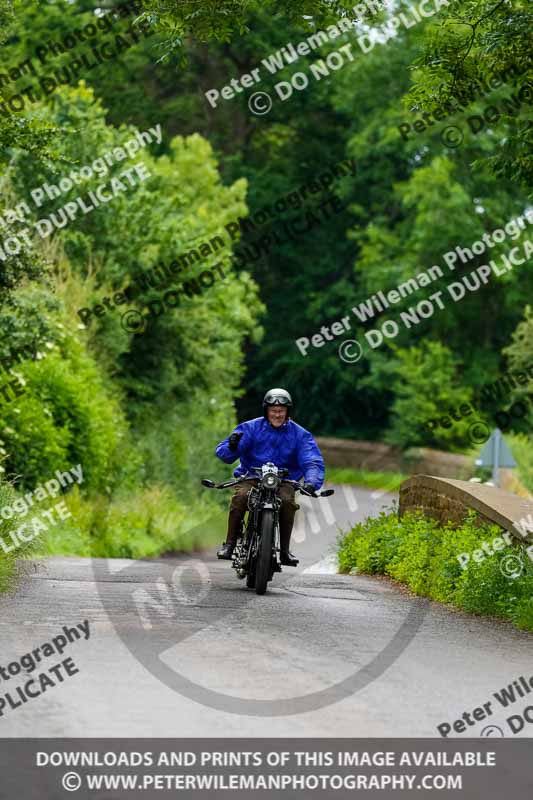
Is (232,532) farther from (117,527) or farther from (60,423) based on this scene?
(117,527)

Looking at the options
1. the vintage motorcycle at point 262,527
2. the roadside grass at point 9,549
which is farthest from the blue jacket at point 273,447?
the roadside grass at point 9,549

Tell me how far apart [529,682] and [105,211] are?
77.8ft

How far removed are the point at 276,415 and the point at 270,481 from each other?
84cm

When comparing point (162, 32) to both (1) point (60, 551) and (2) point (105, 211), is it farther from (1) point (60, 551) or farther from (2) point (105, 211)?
(2) point (105, 211)

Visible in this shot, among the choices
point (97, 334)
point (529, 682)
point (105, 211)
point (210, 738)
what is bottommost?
point (529, 682)

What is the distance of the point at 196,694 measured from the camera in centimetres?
777

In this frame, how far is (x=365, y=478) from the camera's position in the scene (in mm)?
51125

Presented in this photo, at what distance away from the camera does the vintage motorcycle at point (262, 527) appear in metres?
12.9

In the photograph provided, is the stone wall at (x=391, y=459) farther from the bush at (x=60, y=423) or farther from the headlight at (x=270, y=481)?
the headlight at (x=270, y=481)

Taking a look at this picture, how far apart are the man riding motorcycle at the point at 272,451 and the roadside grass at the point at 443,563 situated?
1.58m

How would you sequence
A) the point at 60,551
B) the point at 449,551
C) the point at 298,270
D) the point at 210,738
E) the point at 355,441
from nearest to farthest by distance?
the point at 210,738
the point at 449,551
the point at 60,551
the point at 355,441
the point at 298,270

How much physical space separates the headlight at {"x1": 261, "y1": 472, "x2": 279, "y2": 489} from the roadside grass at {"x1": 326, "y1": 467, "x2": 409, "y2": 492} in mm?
34229

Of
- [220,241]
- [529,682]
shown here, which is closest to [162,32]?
[529,682]

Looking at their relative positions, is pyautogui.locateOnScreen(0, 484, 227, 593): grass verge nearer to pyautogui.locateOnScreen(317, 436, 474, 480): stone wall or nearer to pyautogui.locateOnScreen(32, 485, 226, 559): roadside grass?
pyautogui.locateOnScreen(32, 485, 226, 559): roadside grass
